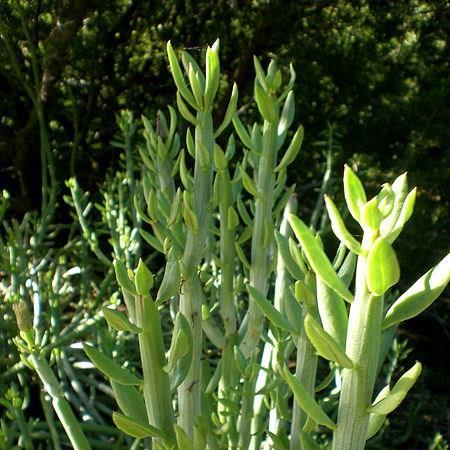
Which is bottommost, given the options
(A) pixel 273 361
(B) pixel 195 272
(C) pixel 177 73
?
(A) pixel 273 361

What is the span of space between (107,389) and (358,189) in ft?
2.76

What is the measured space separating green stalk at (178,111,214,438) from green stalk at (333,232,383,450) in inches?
6.0

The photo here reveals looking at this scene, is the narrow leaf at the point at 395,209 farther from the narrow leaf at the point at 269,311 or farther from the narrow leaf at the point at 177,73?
the narrow leaf at the point at 177,73

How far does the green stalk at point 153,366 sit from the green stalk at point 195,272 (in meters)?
0.08

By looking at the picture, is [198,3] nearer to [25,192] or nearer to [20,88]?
[20,88]

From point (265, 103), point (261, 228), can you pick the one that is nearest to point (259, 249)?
point (261, 228)

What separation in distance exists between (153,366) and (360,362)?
110 mm

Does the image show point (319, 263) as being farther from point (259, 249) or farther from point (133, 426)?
point (259, 249)

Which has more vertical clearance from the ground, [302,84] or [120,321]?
[302,84]

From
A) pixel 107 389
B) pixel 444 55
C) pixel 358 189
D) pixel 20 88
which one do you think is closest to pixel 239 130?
pixel 358 189

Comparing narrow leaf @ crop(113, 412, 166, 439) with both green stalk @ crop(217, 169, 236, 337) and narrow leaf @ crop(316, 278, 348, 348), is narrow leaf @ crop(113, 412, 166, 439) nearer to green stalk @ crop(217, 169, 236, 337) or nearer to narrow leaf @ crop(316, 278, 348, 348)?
narrow leaf @ crop(316, 278, 348, 348)

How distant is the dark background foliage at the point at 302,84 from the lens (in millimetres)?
1549

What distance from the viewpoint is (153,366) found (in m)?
0.33

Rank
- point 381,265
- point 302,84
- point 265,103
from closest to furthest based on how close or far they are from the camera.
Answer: point 381,265, point 265,103, point 302,84
